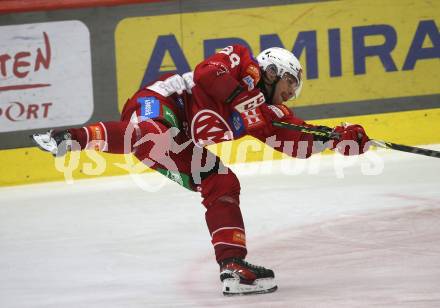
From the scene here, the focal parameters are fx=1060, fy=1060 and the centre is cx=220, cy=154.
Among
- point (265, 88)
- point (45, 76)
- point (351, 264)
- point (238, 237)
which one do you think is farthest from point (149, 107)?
point (45, 76)

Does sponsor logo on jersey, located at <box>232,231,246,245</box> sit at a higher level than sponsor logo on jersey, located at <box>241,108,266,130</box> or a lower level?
lower

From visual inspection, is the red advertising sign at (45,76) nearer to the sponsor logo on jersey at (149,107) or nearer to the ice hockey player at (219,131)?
the ice hockey player at (219,131)

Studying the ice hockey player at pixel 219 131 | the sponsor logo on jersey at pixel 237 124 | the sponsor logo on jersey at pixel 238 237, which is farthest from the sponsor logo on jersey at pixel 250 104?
the sponsor logo on jersey at pixel 238 237

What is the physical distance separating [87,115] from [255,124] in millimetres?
2919

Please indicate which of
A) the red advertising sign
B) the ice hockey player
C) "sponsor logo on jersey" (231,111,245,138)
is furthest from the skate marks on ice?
the red advertising sign

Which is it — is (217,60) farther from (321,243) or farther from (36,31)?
(36,31)

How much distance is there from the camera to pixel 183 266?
4.95m

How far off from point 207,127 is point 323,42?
128 inches

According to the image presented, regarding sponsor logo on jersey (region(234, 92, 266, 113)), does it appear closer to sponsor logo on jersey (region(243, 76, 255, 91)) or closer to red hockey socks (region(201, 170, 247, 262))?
sponsor logo on jersey (region(243, 76, 255, 91))

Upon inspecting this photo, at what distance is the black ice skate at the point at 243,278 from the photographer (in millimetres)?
4355

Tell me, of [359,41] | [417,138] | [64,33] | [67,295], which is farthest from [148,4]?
[67,295]

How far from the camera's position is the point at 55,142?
4109 millimetres

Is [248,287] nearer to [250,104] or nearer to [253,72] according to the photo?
[250,104]

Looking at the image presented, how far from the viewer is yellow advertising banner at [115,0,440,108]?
7379 millimetres
